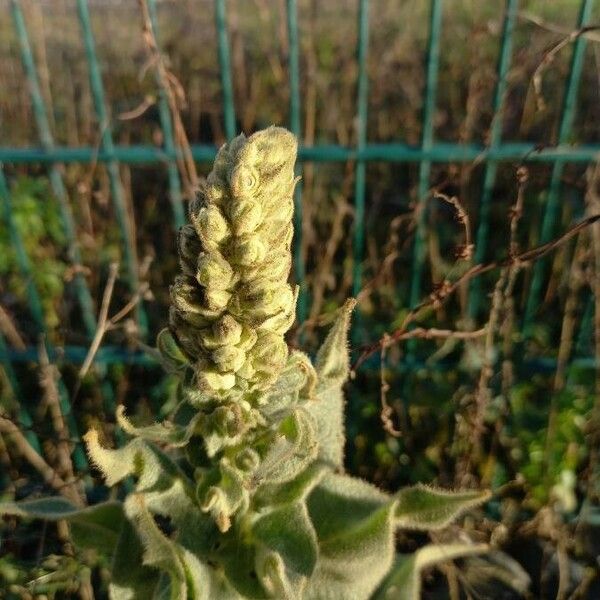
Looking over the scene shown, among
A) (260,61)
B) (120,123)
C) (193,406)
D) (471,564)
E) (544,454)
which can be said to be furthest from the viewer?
(260,61)

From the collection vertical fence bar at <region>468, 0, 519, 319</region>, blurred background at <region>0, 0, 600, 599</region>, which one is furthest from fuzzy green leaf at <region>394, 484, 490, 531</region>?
vertical fence bar at <region>468, 0, 519, 319</region>

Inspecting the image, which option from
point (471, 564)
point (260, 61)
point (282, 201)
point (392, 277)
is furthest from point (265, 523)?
point (260, 61)

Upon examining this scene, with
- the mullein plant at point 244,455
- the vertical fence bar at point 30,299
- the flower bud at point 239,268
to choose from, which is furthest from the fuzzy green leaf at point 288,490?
the vertical fence bar at point 30,299

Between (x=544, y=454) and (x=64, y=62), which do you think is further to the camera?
(x=64, y=62)

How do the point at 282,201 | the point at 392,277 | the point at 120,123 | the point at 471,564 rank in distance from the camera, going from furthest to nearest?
the point at 120,123 → the point at 392,277 → the point at 471,564 → the point at 282,201

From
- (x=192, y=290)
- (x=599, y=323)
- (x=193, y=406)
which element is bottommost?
(x=599, y=323)

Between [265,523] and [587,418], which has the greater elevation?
[265,523]

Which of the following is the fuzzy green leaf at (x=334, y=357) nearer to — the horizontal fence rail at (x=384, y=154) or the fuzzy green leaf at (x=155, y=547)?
the fuzzy green leaf at (x=155, y=547)

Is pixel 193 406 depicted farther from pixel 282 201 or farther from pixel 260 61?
pixel 260 61
